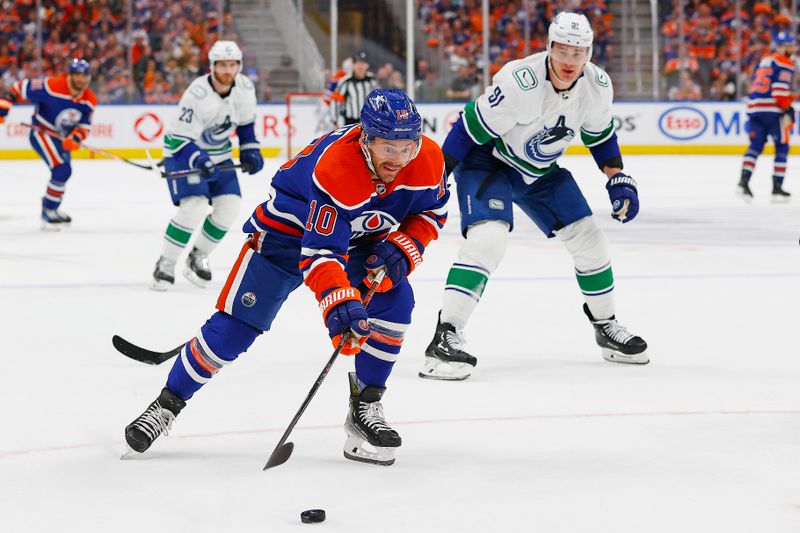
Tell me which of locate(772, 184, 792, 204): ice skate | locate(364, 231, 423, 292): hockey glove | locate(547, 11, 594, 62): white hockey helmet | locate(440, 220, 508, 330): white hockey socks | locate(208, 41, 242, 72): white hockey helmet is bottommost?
locate(772, 184, 792, 204): ice skate

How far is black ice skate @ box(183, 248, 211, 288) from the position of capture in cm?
598

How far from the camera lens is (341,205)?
8.86ft

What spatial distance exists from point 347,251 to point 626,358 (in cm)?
164

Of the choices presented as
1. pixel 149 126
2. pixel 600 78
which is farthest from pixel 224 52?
pixel 149 126

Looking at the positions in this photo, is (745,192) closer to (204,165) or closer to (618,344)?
(204,165)

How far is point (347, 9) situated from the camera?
50.7ft

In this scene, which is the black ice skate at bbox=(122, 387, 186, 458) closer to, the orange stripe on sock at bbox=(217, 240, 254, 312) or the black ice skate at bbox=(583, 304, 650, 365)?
the orange stripe on sock at bbox=(217, 240, 254, 312)

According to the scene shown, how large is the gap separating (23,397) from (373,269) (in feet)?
4.33

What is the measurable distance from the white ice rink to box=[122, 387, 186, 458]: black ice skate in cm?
5

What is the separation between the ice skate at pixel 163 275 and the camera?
5797mm

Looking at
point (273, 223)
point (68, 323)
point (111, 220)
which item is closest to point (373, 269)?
point (273, 223)

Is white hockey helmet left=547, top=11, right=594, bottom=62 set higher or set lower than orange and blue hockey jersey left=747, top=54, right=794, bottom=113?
higher

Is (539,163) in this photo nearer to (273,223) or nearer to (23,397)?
(273,223)

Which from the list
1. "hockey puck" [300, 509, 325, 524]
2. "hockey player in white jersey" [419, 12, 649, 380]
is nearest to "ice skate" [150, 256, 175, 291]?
"hockey player in white jersey" [419, 12, 649, 380]
